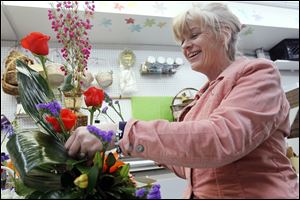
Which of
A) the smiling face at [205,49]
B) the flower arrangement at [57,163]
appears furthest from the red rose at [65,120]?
the smiling face at [205,49]

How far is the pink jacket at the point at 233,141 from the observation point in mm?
417

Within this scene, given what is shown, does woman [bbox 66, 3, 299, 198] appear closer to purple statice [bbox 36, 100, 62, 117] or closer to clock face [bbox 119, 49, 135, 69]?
purple statice [bbox 36, 100, 62, 117]

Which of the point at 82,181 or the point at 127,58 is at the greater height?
the point at 127,58

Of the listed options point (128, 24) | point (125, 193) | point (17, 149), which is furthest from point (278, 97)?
point (128, 24)

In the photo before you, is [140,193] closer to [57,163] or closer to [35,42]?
[57,163]

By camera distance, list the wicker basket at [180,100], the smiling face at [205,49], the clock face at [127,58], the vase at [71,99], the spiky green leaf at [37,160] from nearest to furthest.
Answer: the spiky green leaf at [37,160] → the vase at [71,99] → the smiling face at [205,49] → the wicker basket at [180,100] → the clock face at [127,58]

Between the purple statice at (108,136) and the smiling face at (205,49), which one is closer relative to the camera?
the purple statice at (108,136)

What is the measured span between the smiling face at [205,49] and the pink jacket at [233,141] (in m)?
0.16

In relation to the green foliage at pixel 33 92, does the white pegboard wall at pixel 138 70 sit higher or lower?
higher

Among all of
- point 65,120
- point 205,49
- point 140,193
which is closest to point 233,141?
point 140,193

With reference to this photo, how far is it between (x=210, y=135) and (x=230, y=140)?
31mm

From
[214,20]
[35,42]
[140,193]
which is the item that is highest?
[214,20]

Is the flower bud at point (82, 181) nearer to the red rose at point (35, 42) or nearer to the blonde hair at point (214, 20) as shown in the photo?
the red rose at point (35, 42)

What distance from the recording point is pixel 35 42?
0.46m
